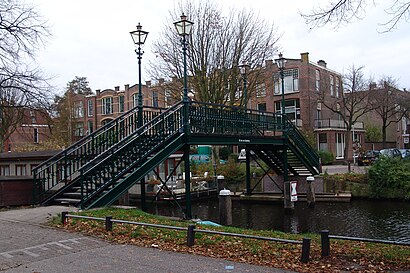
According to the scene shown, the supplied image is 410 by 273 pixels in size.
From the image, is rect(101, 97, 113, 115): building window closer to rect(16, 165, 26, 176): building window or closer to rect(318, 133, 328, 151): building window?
rect(318, 133, 328, 151): building window

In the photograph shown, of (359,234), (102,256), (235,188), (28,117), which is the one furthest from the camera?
(235,188)

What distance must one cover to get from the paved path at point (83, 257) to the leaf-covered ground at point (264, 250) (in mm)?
388

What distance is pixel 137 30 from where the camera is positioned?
16.8 meters

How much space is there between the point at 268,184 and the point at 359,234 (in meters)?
12.1

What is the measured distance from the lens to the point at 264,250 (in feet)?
28.5

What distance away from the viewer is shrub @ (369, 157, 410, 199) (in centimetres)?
2450

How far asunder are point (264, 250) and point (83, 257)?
3531 millimetres

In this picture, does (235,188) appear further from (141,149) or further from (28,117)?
(141,149)

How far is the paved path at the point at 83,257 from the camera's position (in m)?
7.46

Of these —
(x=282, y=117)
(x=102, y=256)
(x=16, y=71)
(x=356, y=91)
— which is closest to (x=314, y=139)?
(x=356, y=91)

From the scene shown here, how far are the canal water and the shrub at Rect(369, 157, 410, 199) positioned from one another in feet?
2.86

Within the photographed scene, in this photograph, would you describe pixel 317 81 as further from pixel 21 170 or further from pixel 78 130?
pixel 78 130

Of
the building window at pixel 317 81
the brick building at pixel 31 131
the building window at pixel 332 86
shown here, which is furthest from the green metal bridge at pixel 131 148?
the building window at pixel 332 86

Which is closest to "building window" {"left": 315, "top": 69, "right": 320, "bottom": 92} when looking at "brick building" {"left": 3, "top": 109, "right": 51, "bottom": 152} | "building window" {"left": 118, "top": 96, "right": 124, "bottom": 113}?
"brick building" {"left": 3, "top": 109, "right": 51, "bottom": 152}
